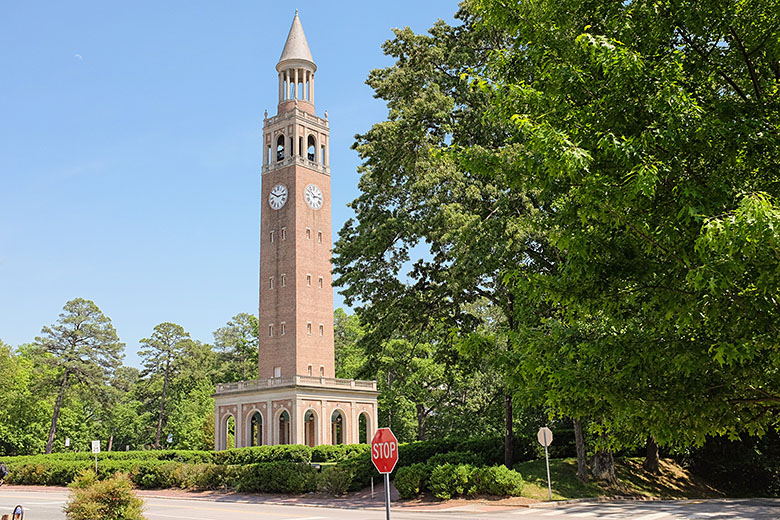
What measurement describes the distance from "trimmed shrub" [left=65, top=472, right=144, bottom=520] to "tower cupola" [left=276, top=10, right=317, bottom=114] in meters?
56.0

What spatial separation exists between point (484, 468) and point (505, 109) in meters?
20.4

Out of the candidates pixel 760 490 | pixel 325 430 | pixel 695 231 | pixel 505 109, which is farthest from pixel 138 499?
pixel 325 430

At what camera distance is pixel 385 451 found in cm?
1188

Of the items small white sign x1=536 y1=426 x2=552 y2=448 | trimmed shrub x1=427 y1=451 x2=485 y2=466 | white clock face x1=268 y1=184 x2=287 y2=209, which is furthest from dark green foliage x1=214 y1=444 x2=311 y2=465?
white clock face x1=268 y1=184 x2=287 y2=209

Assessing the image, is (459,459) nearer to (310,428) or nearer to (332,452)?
(332,452)

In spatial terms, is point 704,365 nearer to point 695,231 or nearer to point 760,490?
point 695,231

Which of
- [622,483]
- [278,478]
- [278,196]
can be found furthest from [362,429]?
[622,483]

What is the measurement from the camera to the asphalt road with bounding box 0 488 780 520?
20.2 meters

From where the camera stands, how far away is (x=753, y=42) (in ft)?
22.8

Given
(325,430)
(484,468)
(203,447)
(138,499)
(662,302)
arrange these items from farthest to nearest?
1. (203,447)
2. (325,430)
3. (484,468)
4. (138,499)
5. (662,302)

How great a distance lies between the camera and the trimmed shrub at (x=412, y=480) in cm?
2717

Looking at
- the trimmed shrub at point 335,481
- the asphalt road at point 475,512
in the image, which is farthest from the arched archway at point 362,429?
the asphalt road at point 475,512

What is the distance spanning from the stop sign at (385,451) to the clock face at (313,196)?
53371mm

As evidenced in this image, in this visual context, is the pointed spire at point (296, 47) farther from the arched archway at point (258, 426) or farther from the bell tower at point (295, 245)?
the arched archway at point (258, 426)
